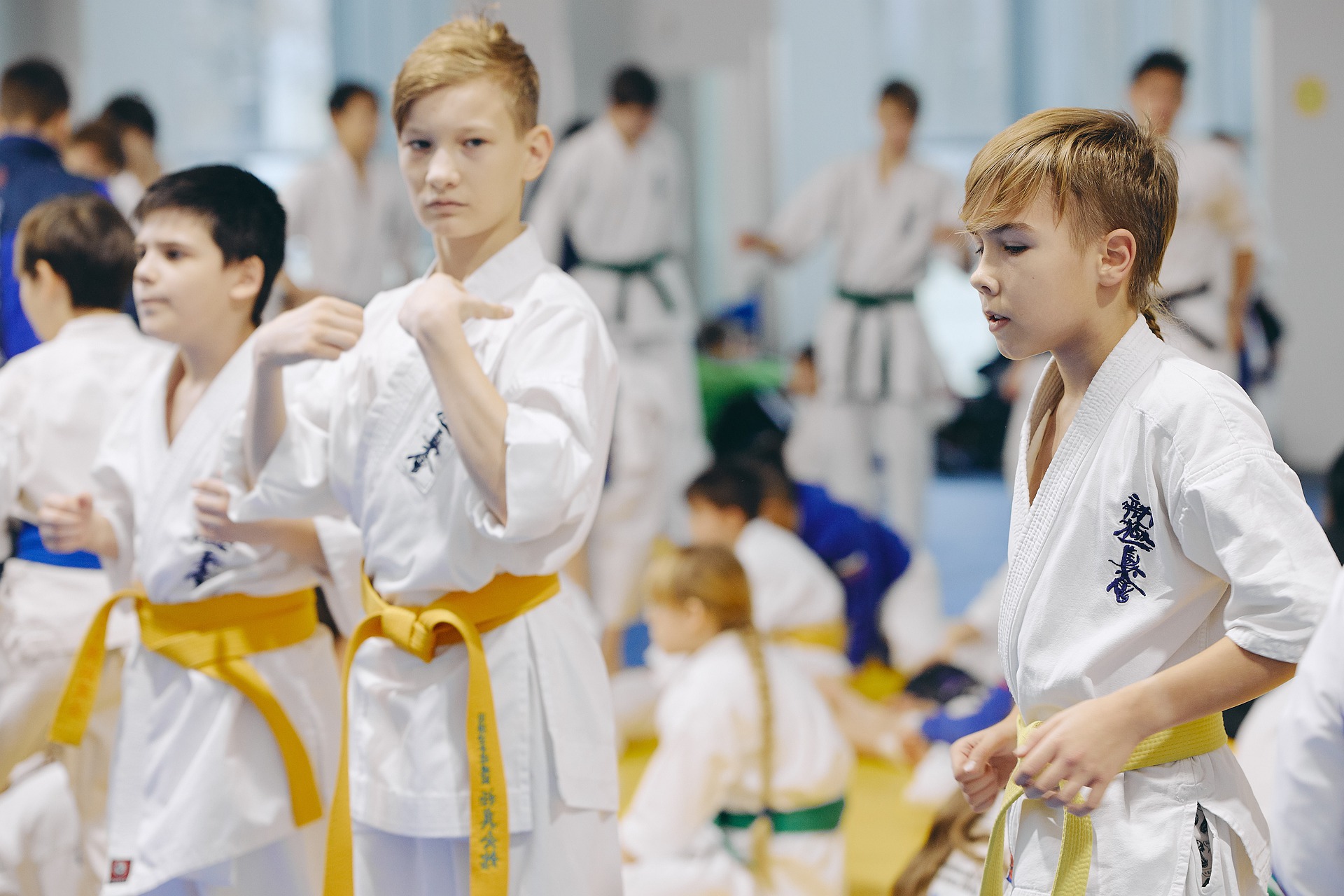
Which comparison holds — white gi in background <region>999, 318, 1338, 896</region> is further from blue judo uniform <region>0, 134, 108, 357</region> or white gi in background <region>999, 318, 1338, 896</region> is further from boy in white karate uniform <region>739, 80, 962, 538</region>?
boy in white karate uniform <region>739, 80, 962, 538</region>

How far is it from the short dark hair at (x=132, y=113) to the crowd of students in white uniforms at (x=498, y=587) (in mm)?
3263

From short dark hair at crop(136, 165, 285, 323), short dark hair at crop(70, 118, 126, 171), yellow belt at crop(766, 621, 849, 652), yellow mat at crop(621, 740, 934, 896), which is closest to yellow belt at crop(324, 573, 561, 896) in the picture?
short dark hair at crop(136, 165, 285, 323)

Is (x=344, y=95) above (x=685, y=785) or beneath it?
above

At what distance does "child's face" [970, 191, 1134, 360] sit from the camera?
1313 millimetres

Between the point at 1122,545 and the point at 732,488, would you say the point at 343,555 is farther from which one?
the point at 732,488

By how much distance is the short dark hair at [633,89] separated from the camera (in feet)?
17.5

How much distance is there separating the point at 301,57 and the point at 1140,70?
5.68 meters

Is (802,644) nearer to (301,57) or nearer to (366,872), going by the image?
(366,872)

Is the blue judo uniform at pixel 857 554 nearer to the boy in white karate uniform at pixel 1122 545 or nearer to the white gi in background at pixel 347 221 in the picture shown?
the white gi in background at pixel 347 221

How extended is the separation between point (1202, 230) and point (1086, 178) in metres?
3.86

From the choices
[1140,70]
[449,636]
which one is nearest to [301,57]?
[1140,70]

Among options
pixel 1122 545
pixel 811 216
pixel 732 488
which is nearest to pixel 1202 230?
pixel 811 216

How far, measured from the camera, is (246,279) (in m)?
2.01

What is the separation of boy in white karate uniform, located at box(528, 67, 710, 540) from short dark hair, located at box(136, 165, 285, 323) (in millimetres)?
3171
